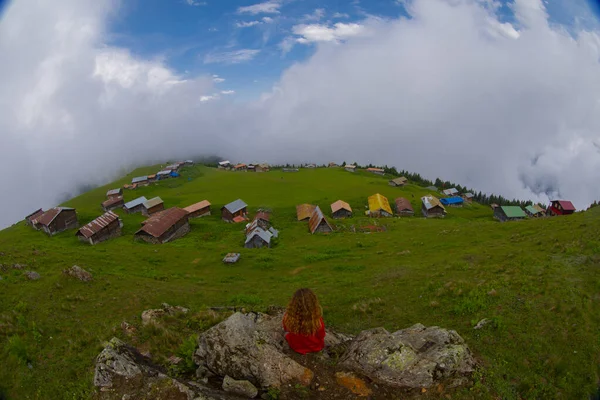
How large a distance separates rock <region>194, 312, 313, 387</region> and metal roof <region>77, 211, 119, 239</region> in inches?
2135

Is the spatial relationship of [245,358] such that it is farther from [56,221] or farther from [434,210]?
[434,210]

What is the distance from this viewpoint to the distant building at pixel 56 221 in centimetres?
5947

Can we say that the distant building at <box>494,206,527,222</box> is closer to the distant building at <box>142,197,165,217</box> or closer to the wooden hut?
the wooden hut

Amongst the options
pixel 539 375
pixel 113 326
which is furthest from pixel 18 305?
pixel 539 375

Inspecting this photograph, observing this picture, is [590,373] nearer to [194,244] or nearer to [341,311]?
[341,311]

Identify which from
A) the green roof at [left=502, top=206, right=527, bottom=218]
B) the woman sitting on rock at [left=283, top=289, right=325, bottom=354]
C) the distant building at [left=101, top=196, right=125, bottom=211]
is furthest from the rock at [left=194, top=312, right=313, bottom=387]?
the distant building at [left=101, top=196, right=125, bottom=211]

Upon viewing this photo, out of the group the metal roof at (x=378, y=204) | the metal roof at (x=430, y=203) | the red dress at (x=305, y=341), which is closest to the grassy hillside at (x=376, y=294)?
the red dress at (x=305, y=341)

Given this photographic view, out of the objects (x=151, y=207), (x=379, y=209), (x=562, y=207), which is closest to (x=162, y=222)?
(x=151, y=207)

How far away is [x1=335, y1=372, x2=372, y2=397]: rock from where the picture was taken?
906 cm

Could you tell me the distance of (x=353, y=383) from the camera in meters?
9.38

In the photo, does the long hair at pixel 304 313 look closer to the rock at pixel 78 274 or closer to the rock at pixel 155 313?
the rock at pixel 155 313

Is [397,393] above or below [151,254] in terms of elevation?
above

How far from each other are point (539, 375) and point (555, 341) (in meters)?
2.23

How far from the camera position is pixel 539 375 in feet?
33.8
